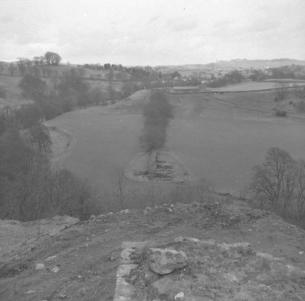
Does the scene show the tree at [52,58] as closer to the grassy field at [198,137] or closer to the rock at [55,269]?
the grassy field at [198,137]

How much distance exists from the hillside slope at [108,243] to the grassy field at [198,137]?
19.2 m

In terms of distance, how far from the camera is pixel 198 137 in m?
46.2

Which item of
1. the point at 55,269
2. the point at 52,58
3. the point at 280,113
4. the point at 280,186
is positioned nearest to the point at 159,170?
the point at 280,186

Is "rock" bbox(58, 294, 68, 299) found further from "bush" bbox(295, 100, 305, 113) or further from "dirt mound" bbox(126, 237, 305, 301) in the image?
"bush" bbox(295, 100, 305, 113)

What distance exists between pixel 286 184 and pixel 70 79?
237ft

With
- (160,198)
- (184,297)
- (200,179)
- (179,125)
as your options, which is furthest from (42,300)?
(179,125)

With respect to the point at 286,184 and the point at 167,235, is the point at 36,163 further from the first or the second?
the point at 167,235

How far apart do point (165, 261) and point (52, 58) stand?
408 ft

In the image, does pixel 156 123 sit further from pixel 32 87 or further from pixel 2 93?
pixel 32 87

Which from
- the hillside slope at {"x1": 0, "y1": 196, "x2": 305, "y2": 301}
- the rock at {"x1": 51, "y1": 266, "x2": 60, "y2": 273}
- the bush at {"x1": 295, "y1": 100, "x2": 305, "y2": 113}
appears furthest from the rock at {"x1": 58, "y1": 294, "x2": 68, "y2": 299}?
the bush at {"x1": 295, "y1": 100, "x2": 305, "y2": 113}

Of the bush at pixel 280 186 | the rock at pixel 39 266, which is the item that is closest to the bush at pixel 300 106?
the bush at pixel 280 186

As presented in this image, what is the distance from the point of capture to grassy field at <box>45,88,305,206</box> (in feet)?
114

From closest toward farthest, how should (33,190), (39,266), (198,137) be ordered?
1. (39,266)
2. (33,190)
3. (198,137)

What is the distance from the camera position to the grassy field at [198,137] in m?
34.7
